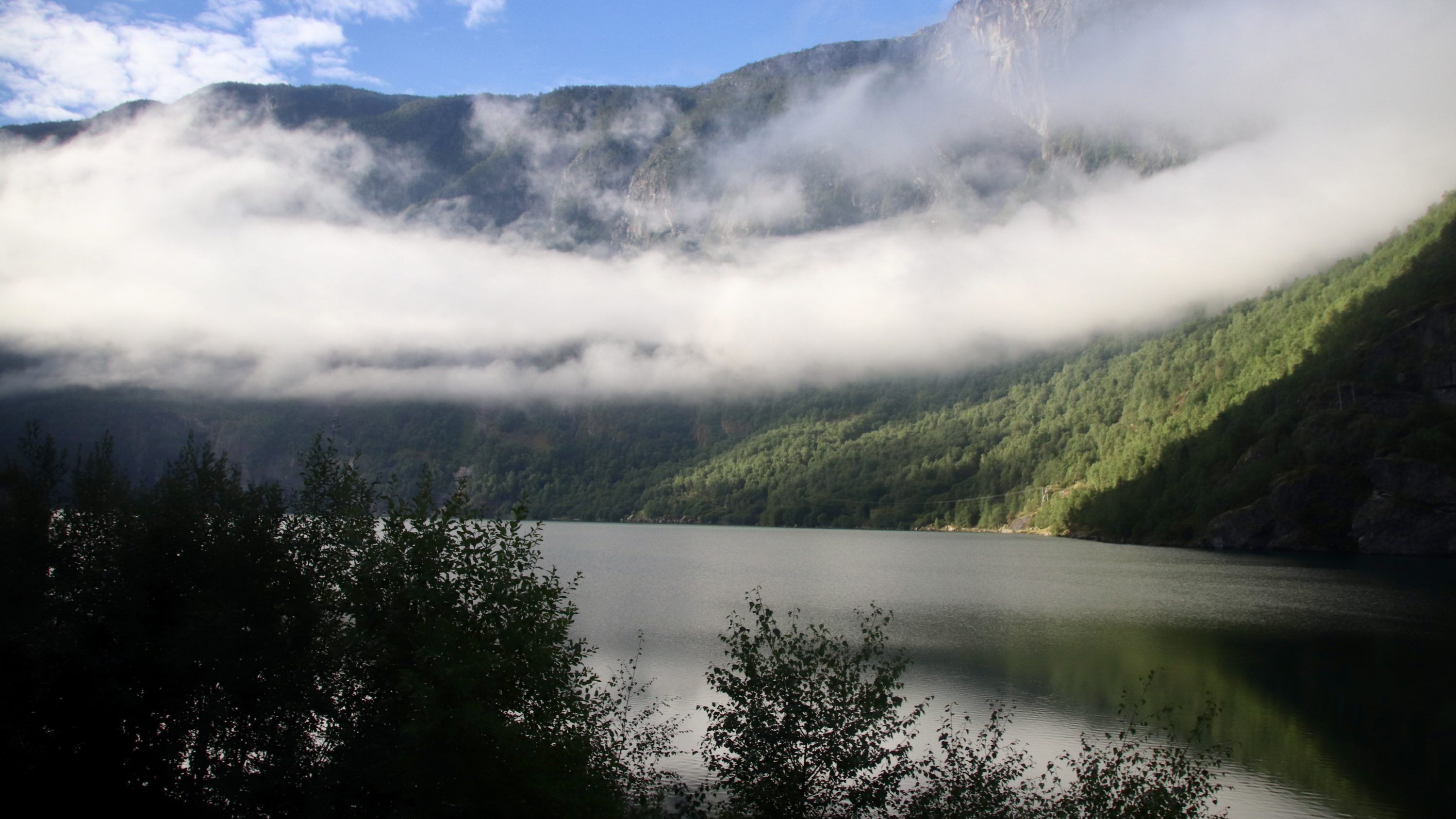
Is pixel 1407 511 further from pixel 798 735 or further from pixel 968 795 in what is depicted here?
pixel 798 735

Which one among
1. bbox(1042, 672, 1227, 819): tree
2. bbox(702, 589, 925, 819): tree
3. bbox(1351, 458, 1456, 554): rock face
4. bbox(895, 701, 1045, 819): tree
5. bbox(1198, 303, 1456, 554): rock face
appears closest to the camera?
bbox(1042, 672, 1227, 819): tree

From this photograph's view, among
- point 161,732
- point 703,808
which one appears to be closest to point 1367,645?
point 703,808

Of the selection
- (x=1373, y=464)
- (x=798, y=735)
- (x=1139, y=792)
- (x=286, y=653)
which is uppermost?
(x=1373, y=464)

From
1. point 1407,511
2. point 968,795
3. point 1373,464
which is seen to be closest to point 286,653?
point 968,795

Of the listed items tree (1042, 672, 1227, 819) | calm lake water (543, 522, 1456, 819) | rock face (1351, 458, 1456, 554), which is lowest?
calm lake water (543, 522, 1456, 819)

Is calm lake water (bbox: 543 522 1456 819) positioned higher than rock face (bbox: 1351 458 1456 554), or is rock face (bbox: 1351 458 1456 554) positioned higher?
rock face (bbox: 1351 458 1456 554)

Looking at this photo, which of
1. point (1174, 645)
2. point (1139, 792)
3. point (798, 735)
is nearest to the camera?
point (798, 735)

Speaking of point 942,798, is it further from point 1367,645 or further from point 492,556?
point 1367,645

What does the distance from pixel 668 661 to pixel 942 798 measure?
2103 cm

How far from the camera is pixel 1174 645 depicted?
50.3 metres

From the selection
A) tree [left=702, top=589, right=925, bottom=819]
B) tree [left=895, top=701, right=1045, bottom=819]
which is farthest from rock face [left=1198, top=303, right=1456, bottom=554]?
tree [left=702, top=589, right=925, bottom=819]

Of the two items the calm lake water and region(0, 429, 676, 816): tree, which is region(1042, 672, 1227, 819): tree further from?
region(0, 429, 676, 816): tree

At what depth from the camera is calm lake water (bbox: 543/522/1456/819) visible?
99.7ft

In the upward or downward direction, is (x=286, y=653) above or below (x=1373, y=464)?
below
